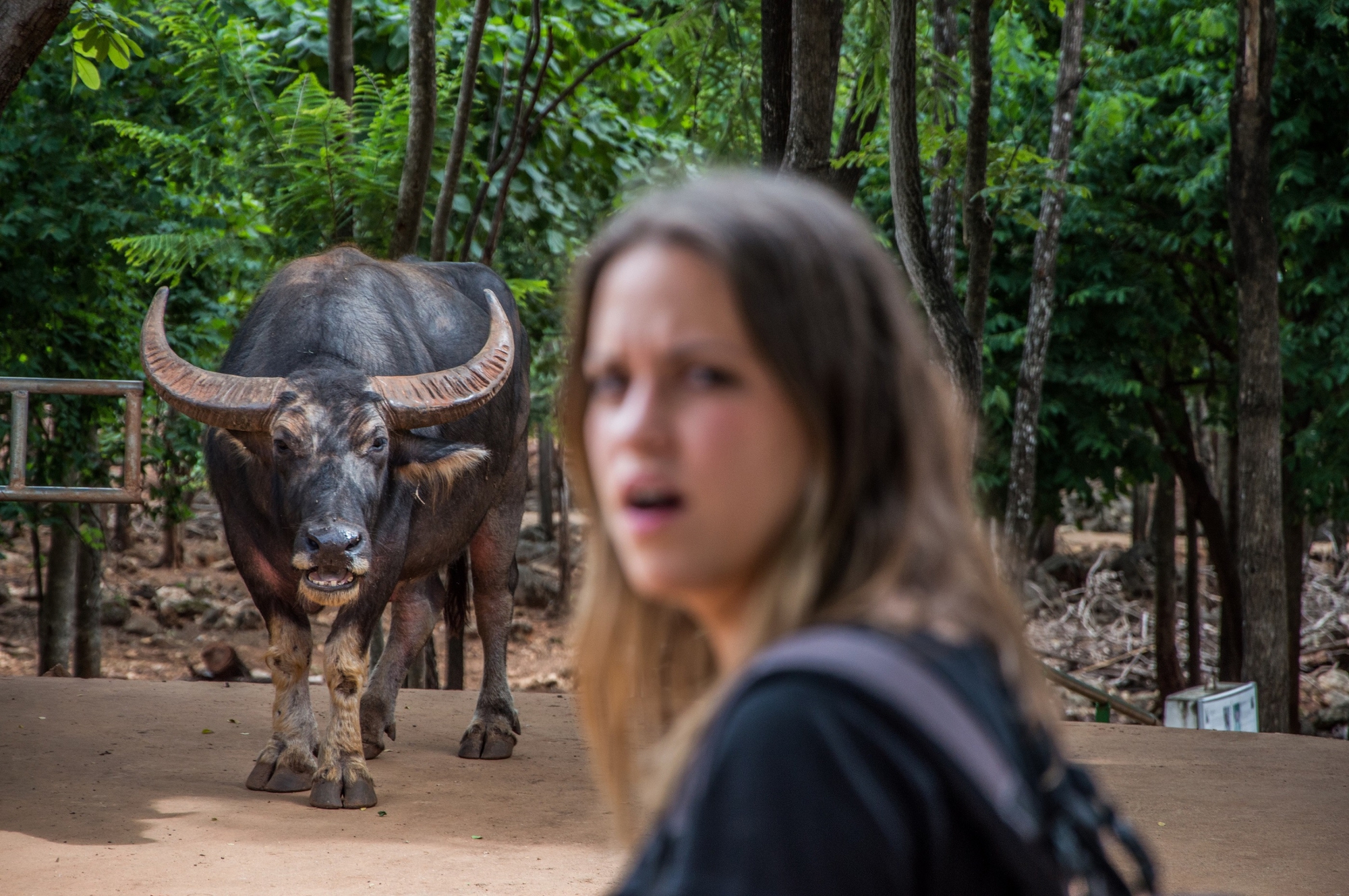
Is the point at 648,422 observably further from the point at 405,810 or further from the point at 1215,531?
the point at 1215,531

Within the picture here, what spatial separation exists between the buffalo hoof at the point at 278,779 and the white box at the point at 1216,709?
6.39m

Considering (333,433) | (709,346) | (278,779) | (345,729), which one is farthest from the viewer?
(278,779)

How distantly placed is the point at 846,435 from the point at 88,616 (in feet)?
49.4

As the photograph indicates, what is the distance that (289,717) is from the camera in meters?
6.08

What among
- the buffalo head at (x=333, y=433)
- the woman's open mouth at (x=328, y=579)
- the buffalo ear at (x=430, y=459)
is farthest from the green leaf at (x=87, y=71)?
the woman's open mouth at (x=328, y=579)

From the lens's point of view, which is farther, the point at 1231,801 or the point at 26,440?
the point at 26,440

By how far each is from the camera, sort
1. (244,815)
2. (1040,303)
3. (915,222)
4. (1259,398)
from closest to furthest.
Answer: (244,815), (915,222), (1259,398), (1040,303)

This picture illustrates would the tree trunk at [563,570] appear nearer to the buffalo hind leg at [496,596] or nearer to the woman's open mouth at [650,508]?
the buffalo hind leg at [496,596]

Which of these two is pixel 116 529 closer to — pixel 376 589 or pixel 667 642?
pixel 376 589

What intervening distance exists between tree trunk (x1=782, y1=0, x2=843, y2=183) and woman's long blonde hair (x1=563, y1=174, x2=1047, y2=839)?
5.45 metres

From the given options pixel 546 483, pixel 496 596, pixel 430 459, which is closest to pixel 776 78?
pixel 430 459

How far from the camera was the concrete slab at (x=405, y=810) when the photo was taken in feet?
15.6

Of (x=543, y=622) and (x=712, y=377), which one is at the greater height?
(x=712, y=377)

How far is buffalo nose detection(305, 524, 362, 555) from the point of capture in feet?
17.1
